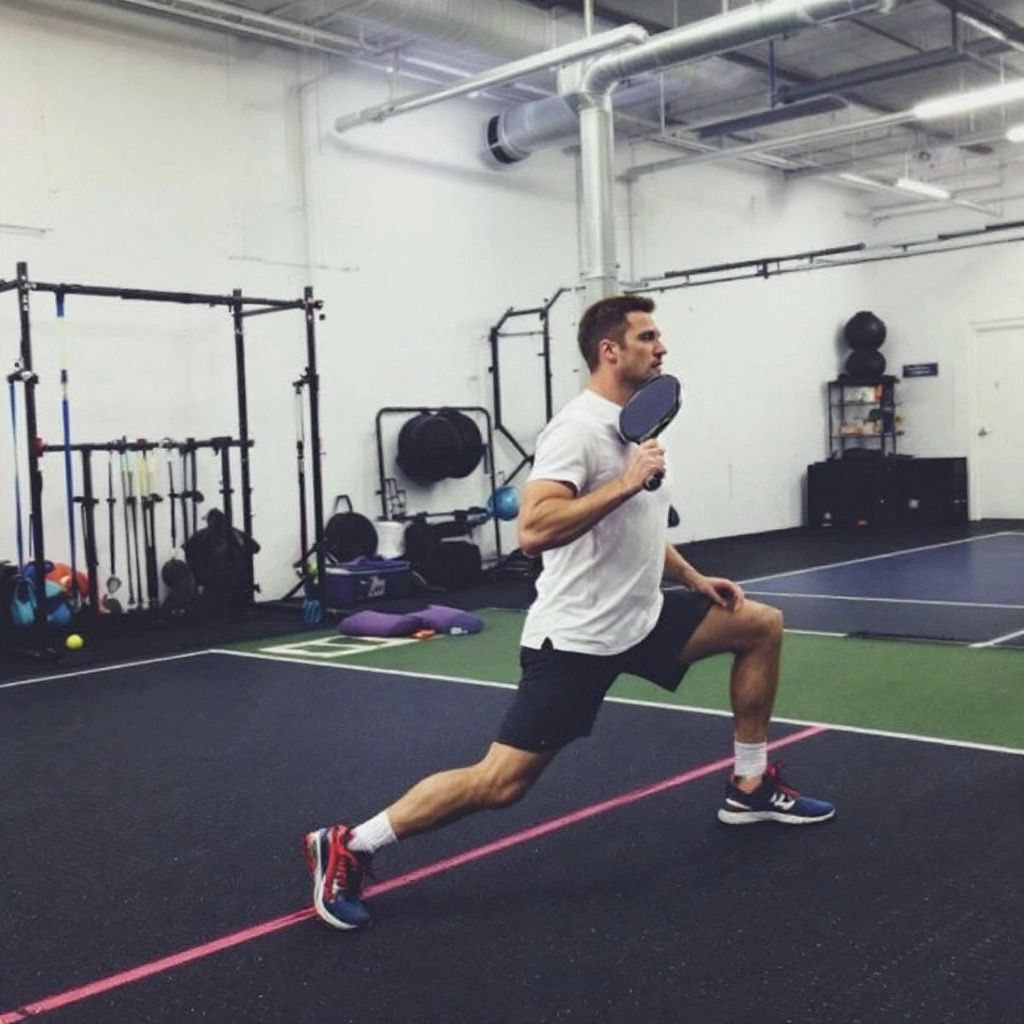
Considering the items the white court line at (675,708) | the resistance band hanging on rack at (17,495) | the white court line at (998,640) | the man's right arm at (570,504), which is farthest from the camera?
the resistance band hanging on rack at (17,495)

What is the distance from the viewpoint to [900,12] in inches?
352

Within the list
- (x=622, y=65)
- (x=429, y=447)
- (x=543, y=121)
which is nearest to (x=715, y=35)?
(x=622, y=65)

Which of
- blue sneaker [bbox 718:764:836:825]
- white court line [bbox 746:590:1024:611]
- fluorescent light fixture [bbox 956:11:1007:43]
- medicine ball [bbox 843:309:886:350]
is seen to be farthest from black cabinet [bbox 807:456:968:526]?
blue sneaker [bbox 718:764:836:825]

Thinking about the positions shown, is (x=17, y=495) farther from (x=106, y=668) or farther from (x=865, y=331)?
(x=865, y=331)

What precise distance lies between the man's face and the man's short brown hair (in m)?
0.01

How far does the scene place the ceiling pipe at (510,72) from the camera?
6727 mm

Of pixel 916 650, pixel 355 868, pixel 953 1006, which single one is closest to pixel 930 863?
pixel 953 1006

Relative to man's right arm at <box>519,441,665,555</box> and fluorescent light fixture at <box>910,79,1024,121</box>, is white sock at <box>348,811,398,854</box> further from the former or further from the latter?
fluorescent light fixture at <box>910,79,1024,121</box>

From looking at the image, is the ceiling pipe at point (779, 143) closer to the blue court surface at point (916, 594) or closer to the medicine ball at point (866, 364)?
the medicine ball at point (866, 364)

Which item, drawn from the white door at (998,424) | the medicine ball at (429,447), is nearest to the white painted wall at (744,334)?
the white door at (998,424)

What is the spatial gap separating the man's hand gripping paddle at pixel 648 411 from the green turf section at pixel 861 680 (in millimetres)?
2078

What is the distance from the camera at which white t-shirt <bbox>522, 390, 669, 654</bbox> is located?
104 inches

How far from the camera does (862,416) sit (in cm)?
1395

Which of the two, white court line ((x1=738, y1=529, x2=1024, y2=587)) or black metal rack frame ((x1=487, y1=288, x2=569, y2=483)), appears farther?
black metal rack frame ((x1=487, y1=288, x2=569, y2=483))
